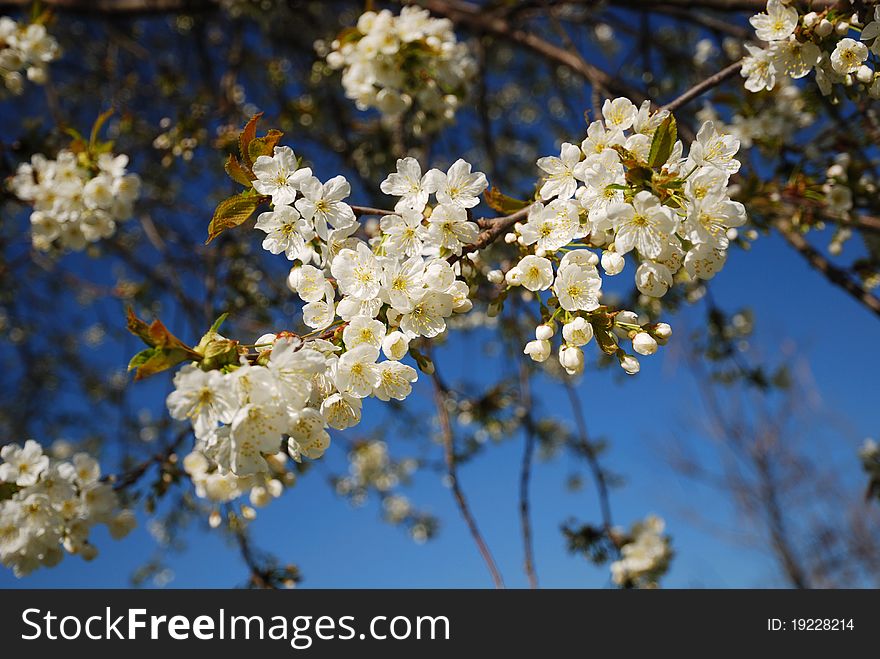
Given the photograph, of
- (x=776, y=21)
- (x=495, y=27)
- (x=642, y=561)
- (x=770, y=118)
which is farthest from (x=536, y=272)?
(x=642, y=561)

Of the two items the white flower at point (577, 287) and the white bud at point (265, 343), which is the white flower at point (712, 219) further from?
the white bud at point (265, 343)

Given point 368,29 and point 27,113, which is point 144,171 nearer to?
point 27,113

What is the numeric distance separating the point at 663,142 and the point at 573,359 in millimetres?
431

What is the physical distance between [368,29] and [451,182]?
1226mm

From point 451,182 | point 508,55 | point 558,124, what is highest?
point 508,55

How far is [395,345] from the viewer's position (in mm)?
1104

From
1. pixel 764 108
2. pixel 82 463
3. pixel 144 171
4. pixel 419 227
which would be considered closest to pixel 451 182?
pixel 419 227

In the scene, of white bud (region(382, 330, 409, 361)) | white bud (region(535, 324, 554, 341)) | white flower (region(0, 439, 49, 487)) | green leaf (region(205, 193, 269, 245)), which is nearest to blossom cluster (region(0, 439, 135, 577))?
white flower (region(0, 439, 49, 487))

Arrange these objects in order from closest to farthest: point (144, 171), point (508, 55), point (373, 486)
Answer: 1. point (144, 171)
2. point (508, 55)
3. point (373, 486)

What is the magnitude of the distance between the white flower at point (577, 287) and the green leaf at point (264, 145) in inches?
25.9

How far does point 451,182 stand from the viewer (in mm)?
1256

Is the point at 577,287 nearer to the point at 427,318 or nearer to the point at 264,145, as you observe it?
the point at 427,318

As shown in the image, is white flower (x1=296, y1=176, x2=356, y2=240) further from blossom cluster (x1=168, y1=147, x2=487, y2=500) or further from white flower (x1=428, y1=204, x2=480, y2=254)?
white flower (x1=428, y1=204, x2=480, y2=254)

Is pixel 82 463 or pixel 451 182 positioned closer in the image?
pixel 451 182
